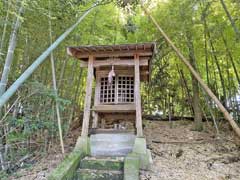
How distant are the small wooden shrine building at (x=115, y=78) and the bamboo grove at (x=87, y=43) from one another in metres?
0.54

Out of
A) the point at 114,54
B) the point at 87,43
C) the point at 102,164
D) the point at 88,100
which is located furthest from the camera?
the point at 87,43

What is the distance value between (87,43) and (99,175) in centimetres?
325

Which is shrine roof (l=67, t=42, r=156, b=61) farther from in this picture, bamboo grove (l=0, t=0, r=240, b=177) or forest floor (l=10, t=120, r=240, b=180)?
forest floor (l=10, t=120, r=240, b=180)

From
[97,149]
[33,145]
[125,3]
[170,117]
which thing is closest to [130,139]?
[97,149]

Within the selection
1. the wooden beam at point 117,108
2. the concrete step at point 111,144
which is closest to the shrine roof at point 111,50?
the wooden beam at point 117,108

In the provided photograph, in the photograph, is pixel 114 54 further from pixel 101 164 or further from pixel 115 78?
pixel 101 164

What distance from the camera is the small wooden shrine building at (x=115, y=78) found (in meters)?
4.30

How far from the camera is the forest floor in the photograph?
11.5 ft

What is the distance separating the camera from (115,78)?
191 inches

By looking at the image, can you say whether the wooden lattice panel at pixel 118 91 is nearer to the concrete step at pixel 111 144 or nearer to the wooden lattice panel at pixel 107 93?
the wooden lattice panel at pixel 107 93

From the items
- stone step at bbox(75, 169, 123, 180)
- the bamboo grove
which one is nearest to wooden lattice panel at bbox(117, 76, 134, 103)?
the bamboo grove

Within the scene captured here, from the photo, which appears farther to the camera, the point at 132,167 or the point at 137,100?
the point at 137,100

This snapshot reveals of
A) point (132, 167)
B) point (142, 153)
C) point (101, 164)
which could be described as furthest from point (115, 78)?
point (132, 167)

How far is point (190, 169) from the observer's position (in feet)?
12.2
